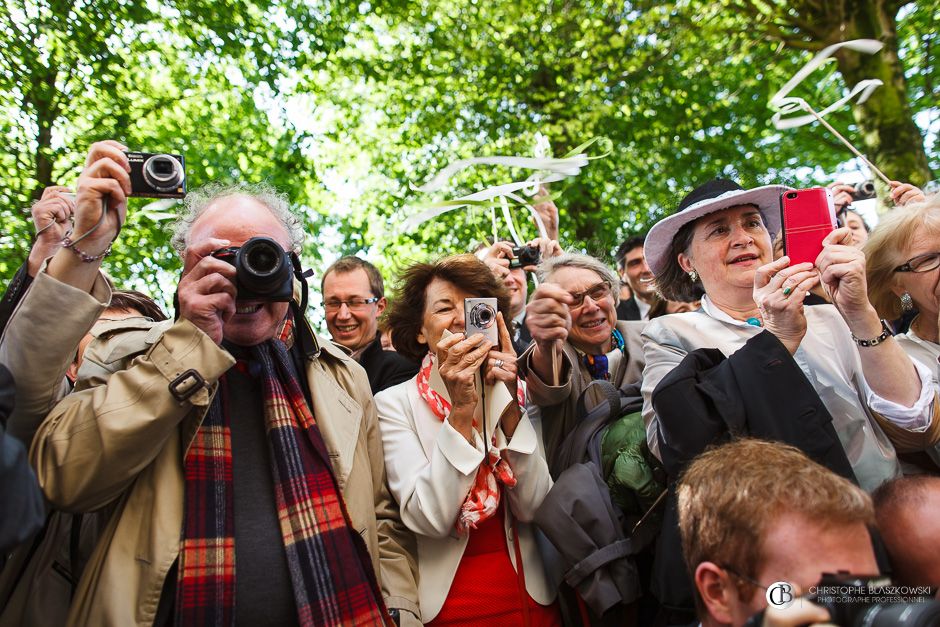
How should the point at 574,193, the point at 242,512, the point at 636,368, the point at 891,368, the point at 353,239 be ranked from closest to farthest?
the point at 242,512
the point at 891,368
the point at 636,368
the point at 574,193
the point at 353,239

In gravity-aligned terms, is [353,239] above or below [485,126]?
below

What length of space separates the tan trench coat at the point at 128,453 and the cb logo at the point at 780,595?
143 centimetres

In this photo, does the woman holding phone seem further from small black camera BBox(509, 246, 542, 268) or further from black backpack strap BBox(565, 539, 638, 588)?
small black camera BBox(509, 246, 542, 268)

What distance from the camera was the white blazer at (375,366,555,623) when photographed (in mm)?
2455

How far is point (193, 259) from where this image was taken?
2180 millimetres

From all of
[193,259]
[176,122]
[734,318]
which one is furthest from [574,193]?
[193,259]

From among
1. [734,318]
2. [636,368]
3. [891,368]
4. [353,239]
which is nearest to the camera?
[891,368]

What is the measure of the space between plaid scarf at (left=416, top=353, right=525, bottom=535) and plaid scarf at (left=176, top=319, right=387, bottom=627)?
1.48 ft

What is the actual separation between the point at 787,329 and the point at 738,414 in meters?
0.35

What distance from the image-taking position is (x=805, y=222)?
7.87 feet

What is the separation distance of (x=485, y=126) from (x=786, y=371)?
9.56m

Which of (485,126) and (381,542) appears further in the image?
(485,126)

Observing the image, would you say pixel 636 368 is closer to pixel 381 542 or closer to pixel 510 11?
pixel 381 542

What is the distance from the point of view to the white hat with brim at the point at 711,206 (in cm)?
273
